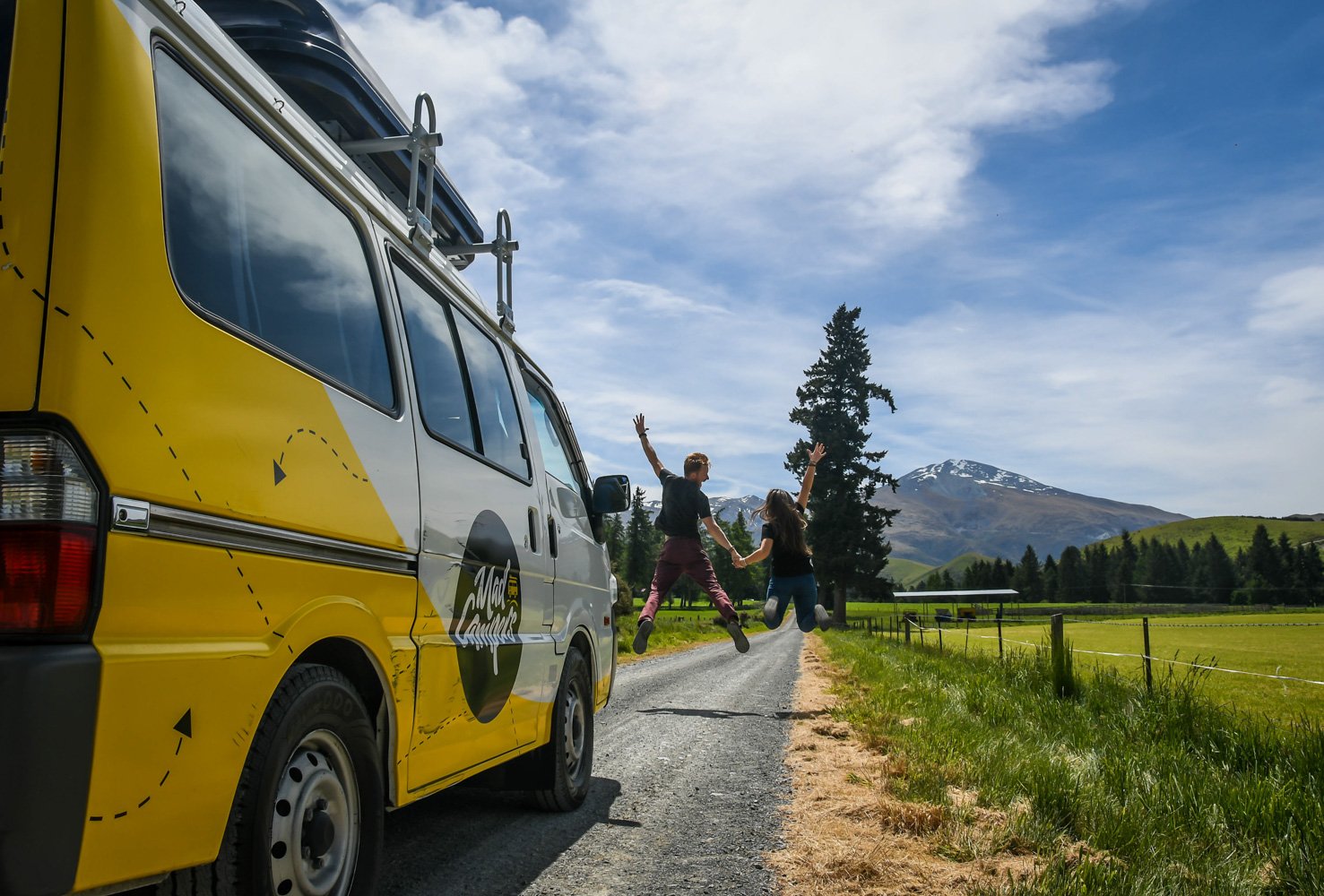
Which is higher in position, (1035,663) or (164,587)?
(164,587)

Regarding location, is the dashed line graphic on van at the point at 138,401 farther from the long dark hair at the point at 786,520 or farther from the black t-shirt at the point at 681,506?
the long dark hair at the point at 786,520

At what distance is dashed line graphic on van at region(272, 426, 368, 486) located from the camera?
7.55 ft

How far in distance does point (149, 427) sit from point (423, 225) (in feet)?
6.90

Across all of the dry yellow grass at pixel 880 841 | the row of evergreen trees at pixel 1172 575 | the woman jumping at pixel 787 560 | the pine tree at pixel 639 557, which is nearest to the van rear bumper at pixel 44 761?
the dry yellow grass at pixel 880 841

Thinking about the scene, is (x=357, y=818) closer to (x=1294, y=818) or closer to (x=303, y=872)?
(x=303, y=872)

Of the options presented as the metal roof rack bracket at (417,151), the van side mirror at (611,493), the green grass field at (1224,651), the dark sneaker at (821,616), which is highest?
the metal roof rack bracket at (417,151)

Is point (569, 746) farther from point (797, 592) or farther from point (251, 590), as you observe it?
point (797, 592)

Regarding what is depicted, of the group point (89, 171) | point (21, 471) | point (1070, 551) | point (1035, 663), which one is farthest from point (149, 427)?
point (1070, 551)

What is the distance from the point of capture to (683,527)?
866cm

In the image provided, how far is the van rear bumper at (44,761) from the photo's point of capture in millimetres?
1578

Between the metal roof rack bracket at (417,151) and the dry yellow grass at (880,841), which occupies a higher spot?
the metal roof rack bracket at (417,151)

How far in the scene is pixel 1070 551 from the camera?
16425cm

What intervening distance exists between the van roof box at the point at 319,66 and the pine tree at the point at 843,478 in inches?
1752

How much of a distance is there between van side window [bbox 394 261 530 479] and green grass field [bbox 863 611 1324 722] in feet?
18.5
